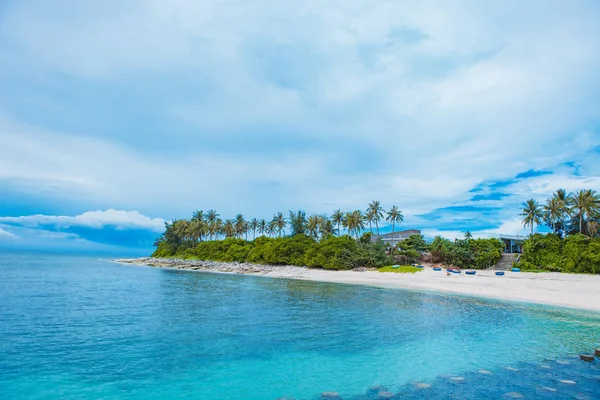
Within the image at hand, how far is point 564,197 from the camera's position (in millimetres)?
62875

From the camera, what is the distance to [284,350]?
616 inches

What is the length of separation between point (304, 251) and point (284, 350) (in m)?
61.8

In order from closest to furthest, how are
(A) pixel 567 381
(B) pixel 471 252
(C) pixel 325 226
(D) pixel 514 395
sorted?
(D) pixel 514 395, (A) pixel 567 381, (B) pixel 471 252, (C) pixel 325 226

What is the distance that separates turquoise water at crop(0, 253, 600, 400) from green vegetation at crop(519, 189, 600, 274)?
94.9 ft

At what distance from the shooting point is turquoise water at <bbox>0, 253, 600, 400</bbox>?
11234mm

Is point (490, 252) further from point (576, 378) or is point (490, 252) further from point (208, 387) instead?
point (208, 387)

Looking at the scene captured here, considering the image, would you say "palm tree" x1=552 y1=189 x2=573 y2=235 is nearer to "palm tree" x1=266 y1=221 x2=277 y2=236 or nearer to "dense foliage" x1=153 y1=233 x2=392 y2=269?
"dense foliage" x1=153 y1=233 x2=392 y2=269

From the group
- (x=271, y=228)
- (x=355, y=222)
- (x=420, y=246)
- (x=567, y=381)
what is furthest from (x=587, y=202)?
(x=271, y=228)

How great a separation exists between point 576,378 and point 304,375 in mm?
9534

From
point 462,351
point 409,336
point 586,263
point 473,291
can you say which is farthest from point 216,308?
point 586,263

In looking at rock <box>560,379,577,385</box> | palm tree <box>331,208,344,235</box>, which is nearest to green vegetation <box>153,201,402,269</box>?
palm tree <box>331,208,344,235</box>

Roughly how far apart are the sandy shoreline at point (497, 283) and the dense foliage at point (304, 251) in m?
5.33

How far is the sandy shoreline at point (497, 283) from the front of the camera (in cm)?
3288

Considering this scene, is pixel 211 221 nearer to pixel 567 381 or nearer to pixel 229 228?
pixel 229 228
